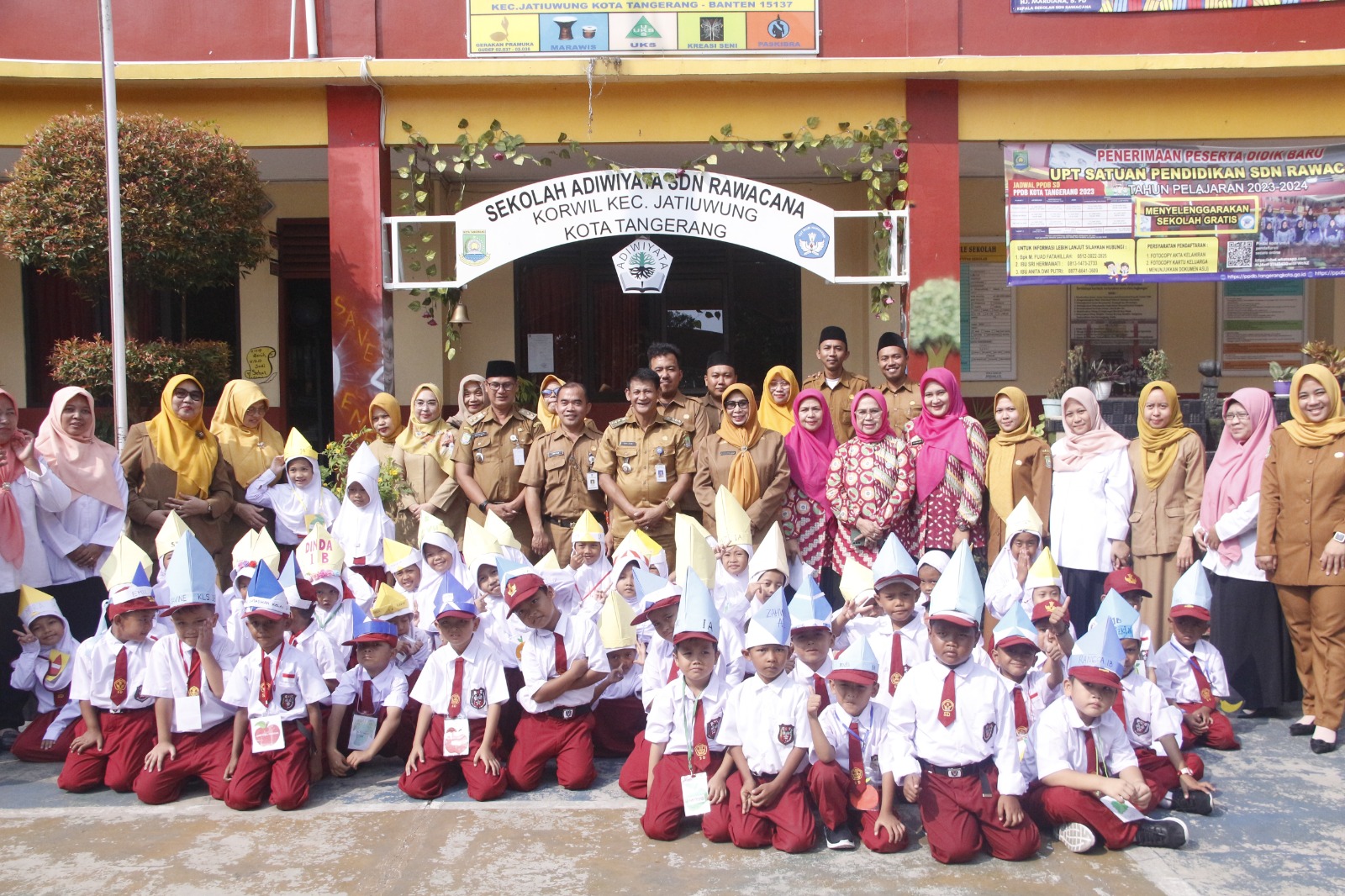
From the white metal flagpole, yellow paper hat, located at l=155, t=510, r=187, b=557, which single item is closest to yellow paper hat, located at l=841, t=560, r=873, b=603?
yellow paper hat, located at l=155, t=510, r=187, b=557

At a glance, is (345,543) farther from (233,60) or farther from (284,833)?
(233,60)

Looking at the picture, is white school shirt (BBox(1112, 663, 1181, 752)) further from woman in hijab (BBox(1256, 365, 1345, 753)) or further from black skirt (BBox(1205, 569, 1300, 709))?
black skirt (BBox(1205, 569, 1300, 709))

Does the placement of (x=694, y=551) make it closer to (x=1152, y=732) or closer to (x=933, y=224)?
(x=1152, y=732)

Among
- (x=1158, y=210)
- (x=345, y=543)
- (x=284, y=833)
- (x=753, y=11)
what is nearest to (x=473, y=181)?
(x=753, y=11)

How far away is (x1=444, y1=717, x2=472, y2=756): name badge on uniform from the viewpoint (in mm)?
4766

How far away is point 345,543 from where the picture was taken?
251 inches

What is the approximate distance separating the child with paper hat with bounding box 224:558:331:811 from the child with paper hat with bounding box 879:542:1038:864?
2370 mm

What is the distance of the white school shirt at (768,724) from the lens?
423 centimetres

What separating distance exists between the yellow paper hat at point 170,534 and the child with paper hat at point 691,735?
264 centimetres

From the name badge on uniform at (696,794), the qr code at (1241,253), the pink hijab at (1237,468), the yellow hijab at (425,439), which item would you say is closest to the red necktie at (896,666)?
the name badge on uniform at (696,794)

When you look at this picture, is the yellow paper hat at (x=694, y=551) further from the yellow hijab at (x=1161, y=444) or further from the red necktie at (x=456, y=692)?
the yellow hijab at (x=1161, y=444)

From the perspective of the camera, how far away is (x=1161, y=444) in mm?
5910

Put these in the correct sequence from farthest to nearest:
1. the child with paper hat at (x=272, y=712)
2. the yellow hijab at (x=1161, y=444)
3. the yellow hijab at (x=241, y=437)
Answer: the yellow hijab at (x=241, y=437) < the yellow hijab at (x=1161, y=444) < the child with paper hat at (x=272, y=712)

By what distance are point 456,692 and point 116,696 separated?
149cm
